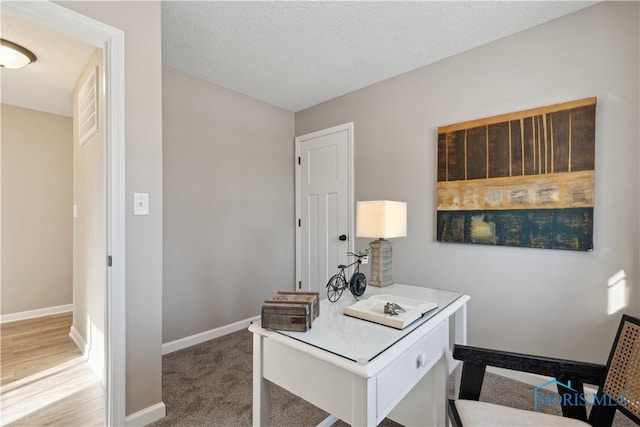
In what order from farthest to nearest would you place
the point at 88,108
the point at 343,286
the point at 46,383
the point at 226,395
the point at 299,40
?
the point at 88,108 < the point at 299,40 < the point at 46,383 < the point at 226,395 < the point at 343,286

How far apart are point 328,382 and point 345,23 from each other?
209cm

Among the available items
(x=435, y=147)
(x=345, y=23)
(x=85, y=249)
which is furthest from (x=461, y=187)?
(x=85, y=249)

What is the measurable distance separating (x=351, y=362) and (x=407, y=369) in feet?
0.94

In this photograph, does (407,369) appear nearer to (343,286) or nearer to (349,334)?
(349,334)

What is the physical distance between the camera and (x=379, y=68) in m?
2.56

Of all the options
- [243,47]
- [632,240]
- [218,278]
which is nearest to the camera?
[632,240]

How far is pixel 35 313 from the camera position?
3389 mm

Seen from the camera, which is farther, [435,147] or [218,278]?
[218,278]

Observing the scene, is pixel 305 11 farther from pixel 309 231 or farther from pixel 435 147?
pixel 309 231

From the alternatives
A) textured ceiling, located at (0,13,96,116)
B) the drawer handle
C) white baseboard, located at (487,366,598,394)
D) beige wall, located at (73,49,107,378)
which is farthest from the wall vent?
white baseboard, located at (487,366,598,394)

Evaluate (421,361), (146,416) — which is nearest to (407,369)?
(421,361)

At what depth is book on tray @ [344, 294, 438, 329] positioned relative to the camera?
1.08 m

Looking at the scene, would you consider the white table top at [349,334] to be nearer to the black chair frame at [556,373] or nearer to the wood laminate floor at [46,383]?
the black chair frame at [556,373]

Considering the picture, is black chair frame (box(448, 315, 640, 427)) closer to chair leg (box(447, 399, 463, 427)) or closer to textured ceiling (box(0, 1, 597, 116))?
chair leg (box(447, 399, 463, 427))
